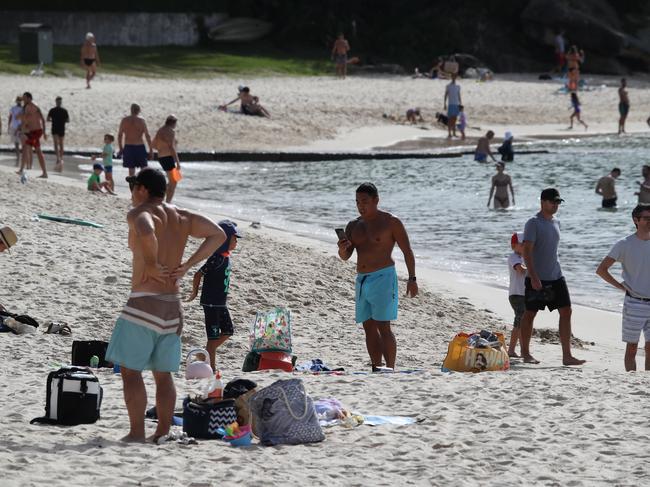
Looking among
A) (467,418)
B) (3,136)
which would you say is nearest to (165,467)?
(467,418)

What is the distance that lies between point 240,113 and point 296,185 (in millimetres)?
7897

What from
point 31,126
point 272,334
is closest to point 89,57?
point 31,126

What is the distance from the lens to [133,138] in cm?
1964

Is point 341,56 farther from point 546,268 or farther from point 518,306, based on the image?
point 546,268

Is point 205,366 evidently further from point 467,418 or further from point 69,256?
point 69,256

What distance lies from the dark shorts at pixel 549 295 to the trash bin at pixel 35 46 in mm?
28227

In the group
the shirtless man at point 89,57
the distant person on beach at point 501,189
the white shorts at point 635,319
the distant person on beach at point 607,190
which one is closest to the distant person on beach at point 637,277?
the white shorts at point 635,319

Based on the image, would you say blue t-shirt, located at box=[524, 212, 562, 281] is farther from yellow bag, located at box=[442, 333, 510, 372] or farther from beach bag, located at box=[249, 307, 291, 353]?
beach bag, located at box=[249, 307, 291, 353]

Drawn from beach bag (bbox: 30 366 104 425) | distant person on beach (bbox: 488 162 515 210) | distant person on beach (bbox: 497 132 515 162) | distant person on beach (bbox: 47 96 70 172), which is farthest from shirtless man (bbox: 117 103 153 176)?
beach bag (bbox: 30 366 104 425)

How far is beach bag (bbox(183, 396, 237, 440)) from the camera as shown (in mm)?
7203

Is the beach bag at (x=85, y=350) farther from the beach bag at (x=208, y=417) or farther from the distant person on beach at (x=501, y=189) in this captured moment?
the distant person on beach at (x=501, y=189)

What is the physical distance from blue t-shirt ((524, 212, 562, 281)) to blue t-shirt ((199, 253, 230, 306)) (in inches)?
89.6

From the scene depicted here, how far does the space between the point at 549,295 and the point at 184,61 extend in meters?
32.8

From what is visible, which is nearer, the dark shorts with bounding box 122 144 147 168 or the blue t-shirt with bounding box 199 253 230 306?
the blue t-shirt with bounding box 199 253 230 306
